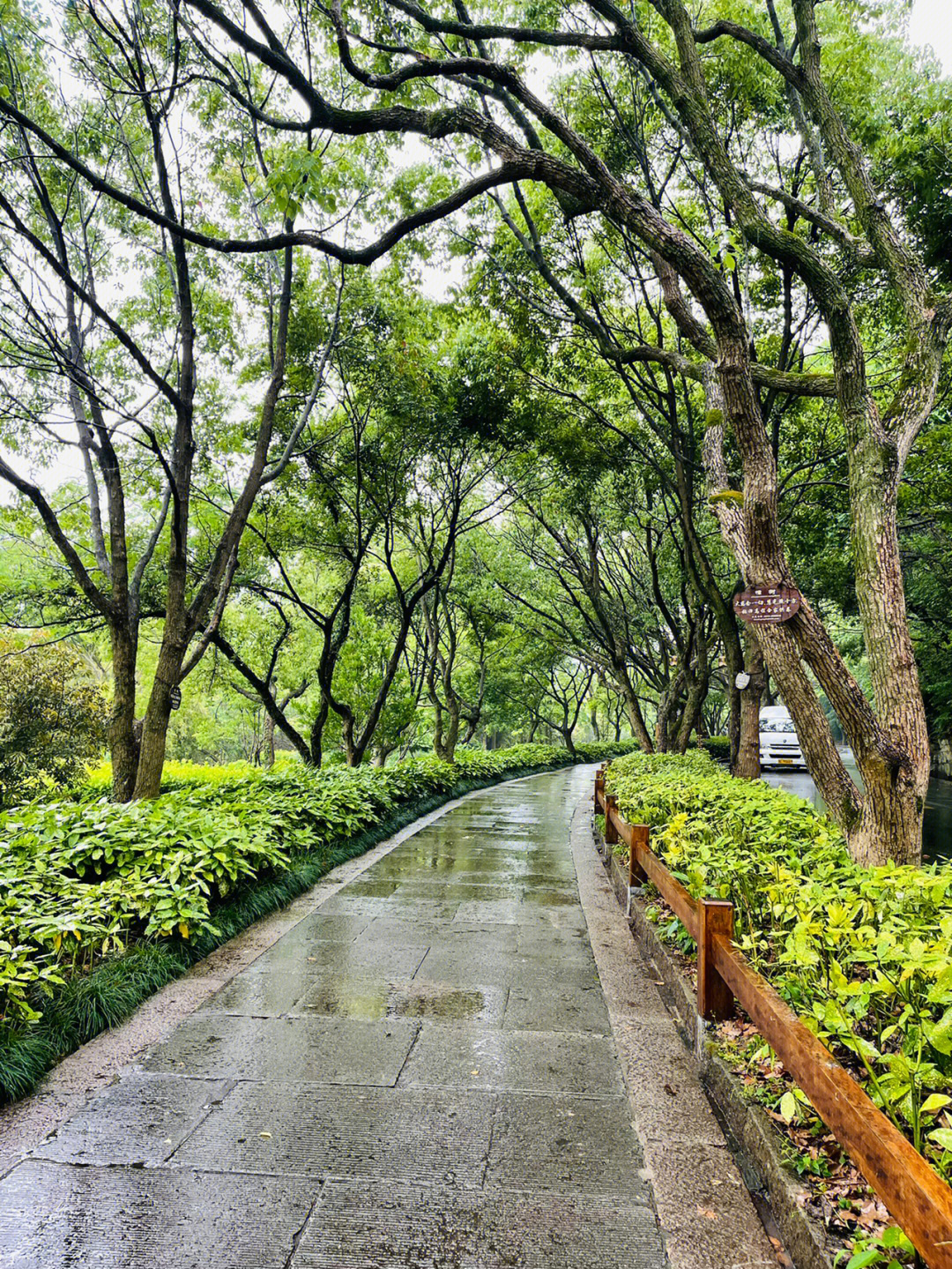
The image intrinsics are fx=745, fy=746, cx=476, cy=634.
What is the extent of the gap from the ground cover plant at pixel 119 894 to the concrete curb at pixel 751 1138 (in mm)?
2635

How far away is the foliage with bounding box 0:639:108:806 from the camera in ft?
35.2

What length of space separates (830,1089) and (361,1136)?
165cm

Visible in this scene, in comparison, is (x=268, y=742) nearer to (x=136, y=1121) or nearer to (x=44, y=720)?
(x=44, y=720)

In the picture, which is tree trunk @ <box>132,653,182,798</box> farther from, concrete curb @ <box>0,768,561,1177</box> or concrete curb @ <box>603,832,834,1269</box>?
concrete curb @ <box>603,832,834,1269</box>

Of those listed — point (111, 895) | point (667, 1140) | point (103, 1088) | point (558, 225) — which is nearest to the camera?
point (667, 1140)

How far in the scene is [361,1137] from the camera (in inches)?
105

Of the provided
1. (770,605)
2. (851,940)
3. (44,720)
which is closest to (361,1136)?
(851,940)

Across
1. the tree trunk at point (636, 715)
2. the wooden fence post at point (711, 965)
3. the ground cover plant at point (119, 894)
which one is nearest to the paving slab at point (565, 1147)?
the wooden fence post at point (711, 965)

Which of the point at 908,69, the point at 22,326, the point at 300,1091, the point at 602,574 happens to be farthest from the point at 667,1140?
the point at 602,574

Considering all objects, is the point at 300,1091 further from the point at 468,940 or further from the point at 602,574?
the point at 602,574

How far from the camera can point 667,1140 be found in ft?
8.91

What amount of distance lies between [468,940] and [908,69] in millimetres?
9550

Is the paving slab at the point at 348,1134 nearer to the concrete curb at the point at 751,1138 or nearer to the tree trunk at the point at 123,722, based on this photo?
the concrete curb at the point at 751,1138

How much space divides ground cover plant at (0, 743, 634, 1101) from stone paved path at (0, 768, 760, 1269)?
0.40 m
